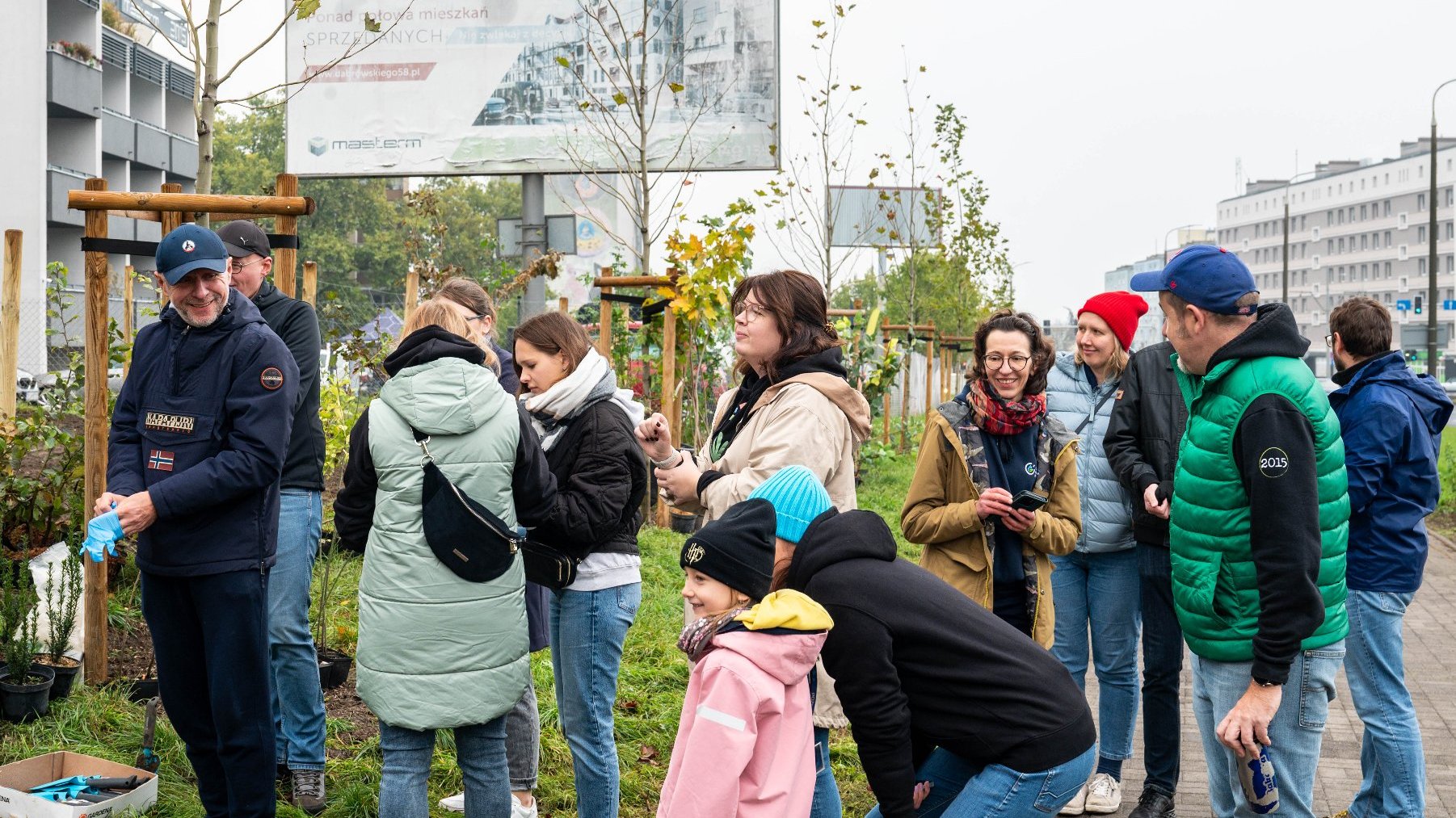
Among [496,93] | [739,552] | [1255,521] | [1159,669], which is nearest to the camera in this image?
[739,552]

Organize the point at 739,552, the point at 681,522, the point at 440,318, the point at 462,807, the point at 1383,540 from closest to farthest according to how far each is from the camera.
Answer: the point at 739,552 < the point at 440,318 < the point at 1383,540 < the point at 462,807 < the point at 681,522

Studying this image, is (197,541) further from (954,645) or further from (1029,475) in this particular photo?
(1029,475)

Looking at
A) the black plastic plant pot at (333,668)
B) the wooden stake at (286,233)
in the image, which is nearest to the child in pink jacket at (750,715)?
the wooden stake at (286,233)

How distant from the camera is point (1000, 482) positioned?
15.0 feet

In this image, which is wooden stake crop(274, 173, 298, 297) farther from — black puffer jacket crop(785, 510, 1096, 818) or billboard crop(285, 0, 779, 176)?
billboard crop(285, 0, 779, 176)

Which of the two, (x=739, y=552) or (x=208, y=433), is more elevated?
(x=208, y=433)

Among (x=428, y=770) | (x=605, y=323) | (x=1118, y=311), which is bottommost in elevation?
(x=428, y=770)

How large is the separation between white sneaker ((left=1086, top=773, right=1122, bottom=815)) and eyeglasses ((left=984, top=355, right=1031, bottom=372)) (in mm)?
1770

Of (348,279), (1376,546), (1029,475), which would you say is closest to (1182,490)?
(1029,475)

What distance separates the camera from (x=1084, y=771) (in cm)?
296

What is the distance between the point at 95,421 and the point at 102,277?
65 cm

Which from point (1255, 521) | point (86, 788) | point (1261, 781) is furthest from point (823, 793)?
point (86, 788)

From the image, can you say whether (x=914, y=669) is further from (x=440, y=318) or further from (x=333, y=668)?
(x=333, y=668)

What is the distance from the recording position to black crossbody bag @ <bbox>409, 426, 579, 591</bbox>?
3520 millimetres
